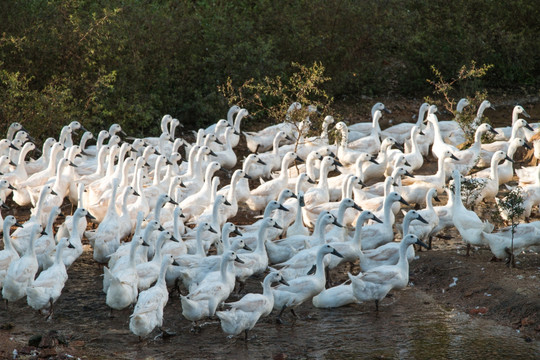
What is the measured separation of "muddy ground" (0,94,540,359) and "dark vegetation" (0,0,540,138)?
7.54 m

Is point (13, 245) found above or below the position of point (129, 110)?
below

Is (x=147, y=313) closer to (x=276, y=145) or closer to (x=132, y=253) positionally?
(x=132, y=253)

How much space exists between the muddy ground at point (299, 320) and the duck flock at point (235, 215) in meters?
0.22

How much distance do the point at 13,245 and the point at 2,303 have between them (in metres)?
1.20

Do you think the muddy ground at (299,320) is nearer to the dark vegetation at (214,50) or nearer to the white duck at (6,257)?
the white duck at (6,257)

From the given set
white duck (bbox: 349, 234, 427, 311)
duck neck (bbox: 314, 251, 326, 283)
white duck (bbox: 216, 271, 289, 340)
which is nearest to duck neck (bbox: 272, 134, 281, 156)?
duck neck (bbox: 314, 251, 326, 283)

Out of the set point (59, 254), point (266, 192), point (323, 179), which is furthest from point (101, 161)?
point (59, 254)

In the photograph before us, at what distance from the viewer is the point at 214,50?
20.4 metres

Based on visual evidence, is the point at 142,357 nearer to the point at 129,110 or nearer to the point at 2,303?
the point at 2,303

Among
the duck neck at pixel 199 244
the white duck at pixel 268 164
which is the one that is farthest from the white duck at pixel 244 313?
the white duck at pixel 268 164

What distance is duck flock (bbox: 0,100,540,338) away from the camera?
Result: 33.2 ft

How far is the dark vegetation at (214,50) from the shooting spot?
17.9 m

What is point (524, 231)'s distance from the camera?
35.9 feet

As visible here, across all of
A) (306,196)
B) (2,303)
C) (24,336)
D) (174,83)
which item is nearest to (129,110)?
(174,83)
